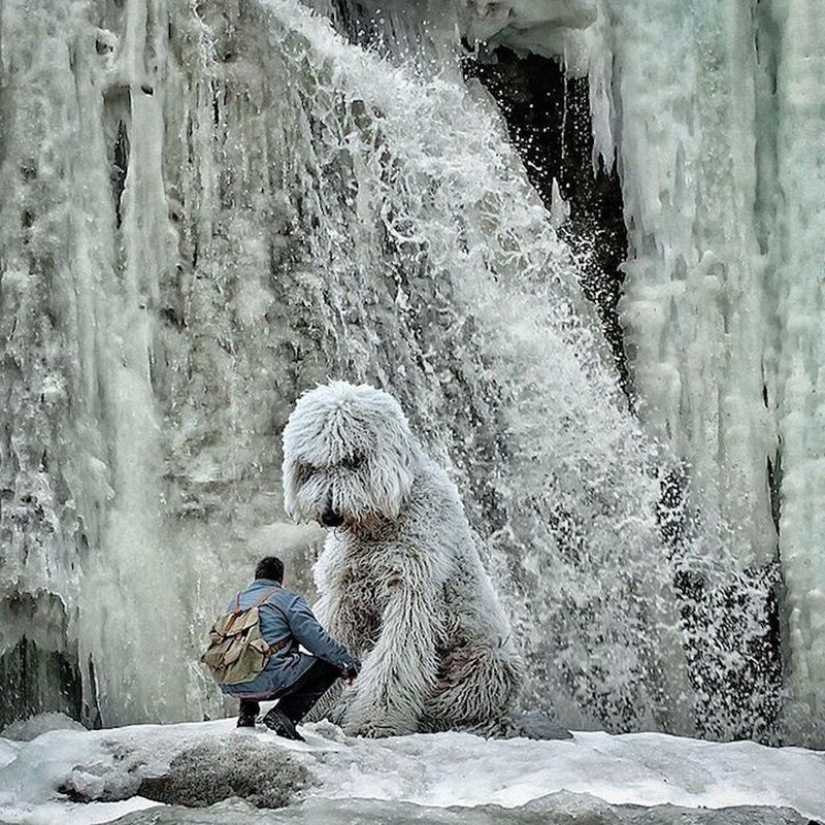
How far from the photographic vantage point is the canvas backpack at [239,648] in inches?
160

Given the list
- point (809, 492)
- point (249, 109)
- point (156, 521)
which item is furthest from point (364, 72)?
point (809, 492)

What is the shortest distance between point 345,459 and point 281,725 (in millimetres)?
803

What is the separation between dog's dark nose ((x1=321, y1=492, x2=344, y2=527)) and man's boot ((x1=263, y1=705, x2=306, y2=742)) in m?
0.59

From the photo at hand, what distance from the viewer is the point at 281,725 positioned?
4.05 metres

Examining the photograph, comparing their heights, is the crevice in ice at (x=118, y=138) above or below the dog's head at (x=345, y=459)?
above

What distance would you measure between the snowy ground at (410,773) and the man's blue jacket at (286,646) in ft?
0.41

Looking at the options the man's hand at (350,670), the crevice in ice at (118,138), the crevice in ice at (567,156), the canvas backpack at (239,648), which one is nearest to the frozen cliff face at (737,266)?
the crevice in ice at (567,156)

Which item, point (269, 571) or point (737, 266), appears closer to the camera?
point (269, 571)

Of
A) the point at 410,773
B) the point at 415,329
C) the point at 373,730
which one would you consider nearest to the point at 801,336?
the point at 415,329

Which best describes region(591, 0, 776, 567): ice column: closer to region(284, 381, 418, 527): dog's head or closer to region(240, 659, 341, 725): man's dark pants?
region(284, 381, 418, 527): dog's head

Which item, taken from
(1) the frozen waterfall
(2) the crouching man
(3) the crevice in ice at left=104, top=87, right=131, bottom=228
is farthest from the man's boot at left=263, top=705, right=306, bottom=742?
(3) the crevice in ice at left=104, top=87, right=131, bottom=228

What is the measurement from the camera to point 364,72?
20.6 ft

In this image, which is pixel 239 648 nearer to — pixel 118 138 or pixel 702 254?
pixel 118 138

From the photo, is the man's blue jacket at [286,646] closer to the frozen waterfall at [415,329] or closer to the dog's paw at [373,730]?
the dog's paw at [373,730]
